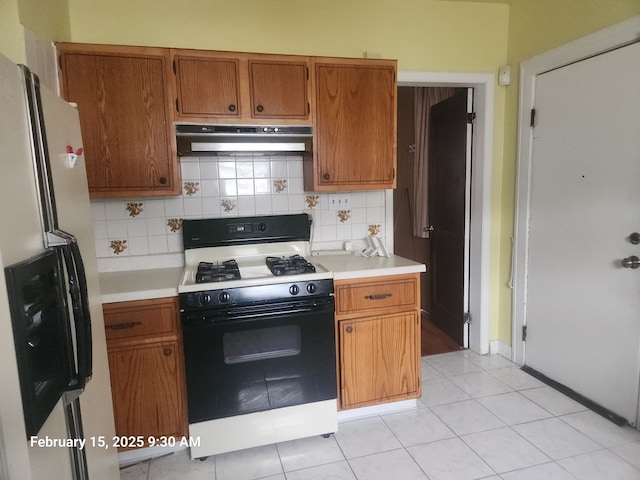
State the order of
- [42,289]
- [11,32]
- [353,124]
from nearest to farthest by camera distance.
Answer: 1. [42,289]
2. [11,32]
3. [353,124]

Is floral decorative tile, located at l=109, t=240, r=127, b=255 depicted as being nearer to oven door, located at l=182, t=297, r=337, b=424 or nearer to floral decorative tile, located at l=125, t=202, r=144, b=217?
floral decorative tile, located at l=125, t=202, r=144, b=217

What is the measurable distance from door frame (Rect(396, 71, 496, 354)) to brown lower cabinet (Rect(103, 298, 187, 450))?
165 centimetres

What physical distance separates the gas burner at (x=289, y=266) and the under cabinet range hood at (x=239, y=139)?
61 centimetres

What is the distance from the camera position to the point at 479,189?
114 inches

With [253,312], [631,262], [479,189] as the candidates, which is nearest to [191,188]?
[253,312]

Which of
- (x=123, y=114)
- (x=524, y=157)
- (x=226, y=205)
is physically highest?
(x=123, y=114)

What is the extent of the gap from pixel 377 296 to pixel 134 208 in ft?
4.94

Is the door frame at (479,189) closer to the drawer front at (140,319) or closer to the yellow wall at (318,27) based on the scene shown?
the yellow wall at (318,27)

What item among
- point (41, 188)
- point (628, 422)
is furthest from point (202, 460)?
point (628, 422)

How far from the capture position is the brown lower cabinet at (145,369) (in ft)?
6.04

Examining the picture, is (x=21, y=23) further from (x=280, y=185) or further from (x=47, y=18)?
(x=280, y=185)

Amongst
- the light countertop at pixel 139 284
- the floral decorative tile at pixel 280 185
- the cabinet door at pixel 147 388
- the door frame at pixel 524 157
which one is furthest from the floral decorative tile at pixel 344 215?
the cabinet door at pixel 147 388

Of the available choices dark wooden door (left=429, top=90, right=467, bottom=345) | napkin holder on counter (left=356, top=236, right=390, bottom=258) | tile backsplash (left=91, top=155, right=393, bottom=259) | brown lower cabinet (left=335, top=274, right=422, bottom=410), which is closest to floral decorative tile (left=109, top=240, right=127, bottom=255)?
tile backsplash (left=91, top=155, right=393, bottom=259)

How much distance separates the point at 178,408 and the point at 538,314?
7.54ft
